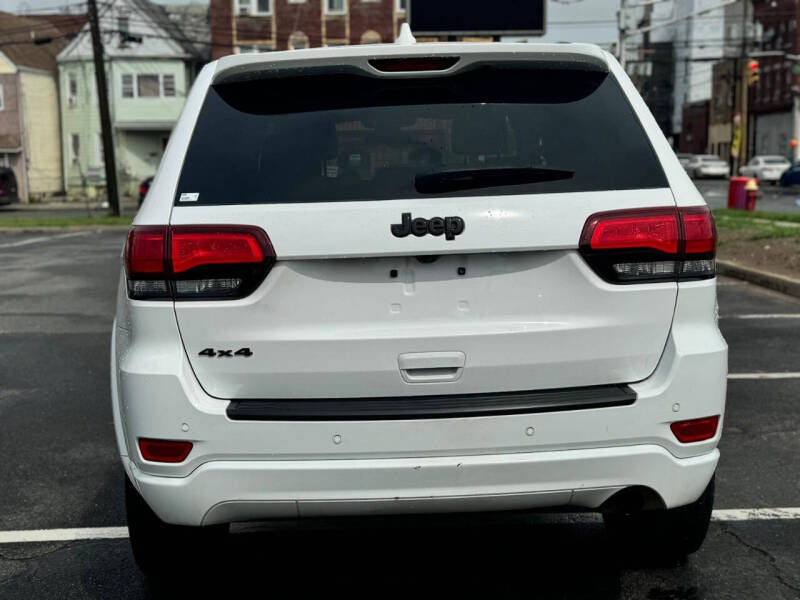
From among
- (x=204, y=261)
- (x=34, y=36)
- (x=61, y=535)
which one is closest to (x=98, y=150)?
(x=34, y=36)

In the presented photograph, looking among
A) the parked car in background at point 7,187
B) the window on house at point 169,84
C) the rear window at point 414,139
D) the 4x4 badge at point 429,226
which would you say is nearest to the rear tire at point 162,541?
the rear window at point 414,139

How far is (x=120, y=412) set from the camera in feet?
11.0

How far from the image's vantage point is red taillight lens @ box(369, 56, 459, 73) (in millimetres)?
3328

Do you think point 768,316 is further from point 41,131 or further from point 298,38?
point 41,131

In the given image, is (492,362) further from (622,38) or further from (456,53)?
(622,38)

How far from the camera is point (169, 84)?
56.3 m

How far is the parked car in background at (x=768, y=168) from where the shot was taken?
55.2m

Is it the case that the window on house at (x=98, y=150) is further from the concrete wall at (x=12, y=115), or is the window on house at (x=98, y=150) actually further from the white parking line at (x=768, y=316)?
the white parking line at (x=768, y=316)

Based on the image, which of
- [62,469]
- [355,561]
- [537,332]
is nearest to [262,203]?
[537,332]

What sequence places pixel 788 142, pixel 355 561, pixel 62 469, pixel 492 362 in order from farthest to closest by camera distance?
1. pixel 788 142
2. pixel 62 469
3. pixel 355 561
4. pixel 492 362

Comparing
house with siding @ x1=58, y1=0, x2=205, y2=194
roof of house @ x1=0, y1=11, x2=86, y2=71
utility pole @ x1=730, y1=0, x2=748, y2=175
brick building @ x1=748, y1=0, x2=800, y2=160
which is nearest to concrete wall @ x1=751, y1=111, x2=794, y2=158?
brick building @ x1=748, y1=0, x2=800, y2=160

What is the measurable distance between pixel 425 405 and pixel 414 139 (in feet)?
2.73

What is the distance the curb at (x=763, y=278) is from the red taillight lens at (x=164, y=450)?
10.5 meters

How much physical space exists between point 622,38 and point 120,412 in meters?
28.8
